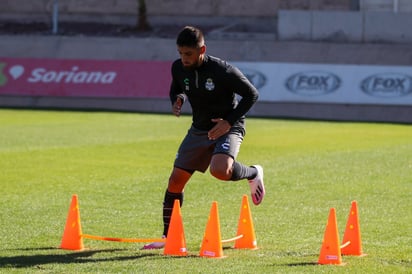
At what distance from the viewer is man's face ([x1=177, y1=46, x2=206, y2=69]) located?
29.4 ft

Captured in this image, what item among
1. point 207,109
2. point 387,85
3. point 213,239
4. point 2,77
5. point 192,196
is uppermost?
point 207,109

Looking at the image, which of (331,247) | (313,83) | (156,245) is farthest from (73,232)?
(313,83)

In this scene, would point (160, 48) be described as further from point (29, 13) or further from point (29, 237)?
point (29, 237)

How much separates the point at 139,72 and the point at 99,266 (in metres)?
24.6

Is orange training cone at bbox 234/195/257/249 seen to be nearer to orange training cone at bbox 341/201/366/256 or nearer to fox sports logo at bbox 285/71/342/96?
orange training cone at bbox 341/201/366/256

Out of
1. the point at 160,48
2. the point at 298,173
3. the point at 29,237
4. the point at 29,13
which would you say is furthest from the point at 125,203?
the point at 29,13

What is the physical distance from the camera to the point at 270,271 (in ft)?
26.5

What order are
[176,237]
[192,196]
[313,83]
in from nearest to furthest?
[176,237] → [192,196] → [313,83]

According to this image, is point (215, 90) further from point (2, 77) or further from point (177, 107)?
point (2, 77)

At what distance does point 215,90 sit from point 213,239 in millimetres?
1404

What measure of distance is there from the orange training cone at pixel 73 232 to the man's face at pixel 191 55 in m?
1.60

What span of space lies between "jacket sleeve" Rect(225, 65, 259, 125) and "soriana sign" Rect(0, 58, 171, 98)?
892 inches

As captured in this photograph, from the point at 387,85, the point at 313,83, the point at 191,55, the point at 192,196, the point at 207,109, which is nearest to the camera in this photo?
the point at 191,55

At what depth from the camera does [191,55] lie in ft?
29.5
